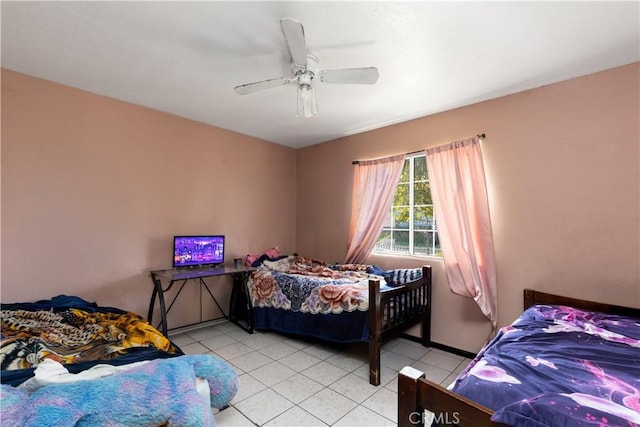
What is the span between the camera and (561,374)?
1.14m

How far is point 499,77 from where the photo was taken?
2.32m

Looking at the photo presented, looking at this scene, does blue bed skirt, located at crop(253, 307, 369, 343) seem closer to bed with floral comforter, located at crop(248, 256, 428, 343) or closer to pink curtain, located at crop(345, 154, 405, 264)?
bed with floral comforter, located at crop(248, 256, 428, 343)

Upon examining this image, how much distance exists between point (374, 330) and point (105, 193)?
2.81 meters

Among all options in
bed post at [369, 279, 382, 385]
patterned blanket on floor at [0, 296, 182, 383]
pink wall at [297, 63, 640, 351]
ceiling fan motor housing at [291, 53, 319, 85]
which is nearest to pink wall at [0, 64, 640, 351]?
pink wall at [297, 63, 640, 351]

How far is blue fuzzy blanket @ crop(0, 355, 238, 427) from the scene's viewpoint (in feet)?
3.82

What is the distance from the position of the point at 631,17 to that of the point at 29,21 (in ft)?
11.8

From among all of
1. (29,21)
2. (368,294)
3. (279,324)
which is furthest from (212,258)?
(29,21)

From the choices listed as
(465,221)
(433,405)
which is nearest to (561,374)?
(433,405)

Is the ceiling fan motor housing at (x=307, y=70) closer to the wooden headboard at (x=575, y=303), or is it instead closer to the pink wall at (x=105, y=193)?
the pink wall at (x=105, y=193)

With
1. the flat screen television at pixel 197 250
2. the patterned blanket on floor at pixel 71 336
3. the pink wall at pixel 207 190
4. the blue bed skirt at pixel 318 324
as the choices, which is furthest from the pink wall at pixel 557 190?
the patterned blanket on floor at pixel 71 336

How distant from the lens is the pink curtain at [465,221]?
259 centimetres

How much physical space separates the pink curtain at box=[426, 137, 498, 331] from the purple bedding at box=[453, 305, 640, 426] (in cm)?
80

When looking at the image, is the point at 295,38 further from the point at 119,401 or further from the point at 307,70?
the point at 119,401

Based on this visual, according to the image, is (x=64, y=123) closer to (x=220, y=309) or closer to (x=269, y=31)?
(x=269, y=31)
